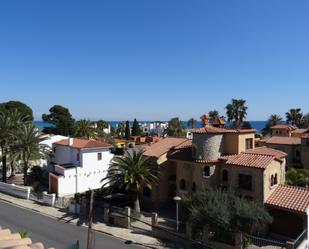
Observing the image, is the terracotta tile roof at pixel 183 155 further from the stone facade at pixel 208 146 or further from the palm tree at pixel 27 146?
the palm tree at pixel 27 146

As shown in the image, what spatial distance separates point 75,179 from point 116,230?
1482 centimetres

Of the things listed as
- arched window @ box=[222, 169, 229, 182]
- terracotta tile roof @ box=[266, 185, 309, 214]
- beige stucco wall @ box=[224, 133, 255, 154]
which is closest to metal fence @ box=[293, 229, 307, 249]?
terracotta tile roof @ box=[266, 185, 309, 214]

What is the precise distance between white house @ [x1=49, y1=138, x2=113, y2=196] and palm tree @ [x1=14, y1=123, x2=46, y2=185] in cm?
320

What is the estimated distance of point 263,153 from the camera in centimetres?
3253

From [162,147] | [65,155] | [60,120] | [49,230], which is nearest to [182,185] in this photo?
[162,147]

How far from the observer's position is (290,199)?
28.0 meters

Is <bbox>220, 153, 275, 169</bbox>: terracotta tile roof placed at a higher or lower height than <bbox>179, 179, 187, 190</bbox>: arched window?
higher

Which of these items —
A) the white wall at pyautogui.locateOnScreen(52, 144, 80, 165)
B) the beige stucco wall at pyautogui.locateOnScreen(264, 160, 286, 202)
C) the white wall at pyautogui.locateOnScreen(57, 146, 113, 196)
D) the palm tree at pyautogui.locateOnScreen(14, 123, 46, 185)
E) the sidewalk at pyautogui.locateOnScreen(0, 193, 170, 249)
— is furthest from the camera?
the white wall at pyautogui.locateOnScreen(52, 144, 80, 165)

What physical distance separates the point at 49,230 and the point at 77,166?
50.6 feet

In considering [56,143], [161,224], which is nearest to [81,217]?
[161,224]

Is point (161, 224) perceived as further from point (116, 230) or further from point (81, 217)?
point (81, 217)

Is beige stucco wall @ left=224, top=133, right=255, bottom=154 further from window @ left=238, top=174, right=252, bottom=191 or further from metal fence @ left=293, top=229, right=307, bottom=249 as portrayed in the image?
metal fence @ left=293, top=229, right=307, bottom=249

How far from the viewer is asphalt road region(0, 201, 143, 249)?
85.0 ft

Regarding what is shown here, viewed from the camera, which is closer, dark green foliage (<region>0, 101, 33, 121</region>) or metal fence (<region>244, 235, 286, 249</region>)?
metal fence (<region>244, 235, 286, 249</region>)
